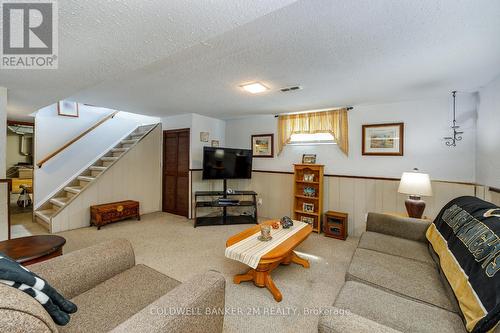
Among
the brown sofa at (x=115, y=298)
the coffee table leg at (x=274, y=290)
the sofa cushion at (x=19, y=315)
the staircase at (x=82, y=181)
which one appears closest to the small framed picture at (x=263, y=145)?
the staircase at (x=82, y=181)

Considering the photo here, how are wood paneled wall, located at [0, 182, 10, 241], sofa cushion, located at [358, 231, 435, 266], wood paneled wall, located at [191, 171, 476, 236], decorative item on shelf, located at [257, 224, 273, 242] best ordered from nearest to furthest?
sofa cushion, located at [358, 231, 435, 266] < decorative item on shelf, located at [257, 224, 273, 242] < wood paneled wall, located at [0, 182, 10, 241] < wood paneled wall, located at [191, 171, 476, 236]

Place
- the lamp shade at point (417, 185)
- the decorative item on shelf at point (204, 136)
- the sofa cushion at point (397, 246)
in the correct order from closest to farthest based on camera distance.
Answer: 1. the sofa cushion at point (397, 246)
2. the lamp shade at point (417, 185)
3. the decorative item on shelf at point (204, 136)

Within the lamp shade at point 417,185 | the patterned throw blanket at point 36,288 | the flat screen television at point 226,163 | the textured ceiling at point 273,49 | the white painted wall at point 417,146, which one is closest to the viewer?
the patterned throw blanket at point 36,288

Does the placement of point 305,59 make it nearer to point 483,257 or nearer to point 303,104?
point 303,104

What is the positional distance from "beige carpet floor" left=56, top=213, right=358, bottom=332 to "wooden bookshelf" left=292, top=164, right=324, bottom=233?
361 millimetres

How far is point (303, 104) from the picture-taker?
11.8 ft

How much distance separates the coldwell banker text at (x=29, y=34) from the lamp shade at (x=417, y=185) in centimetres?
355

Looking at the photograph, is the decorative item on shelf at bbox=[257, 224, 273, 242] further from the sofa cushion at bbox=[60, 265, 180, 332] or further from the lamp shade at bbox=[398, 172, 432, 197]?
the lamp shade at bbox=[398, 172, 432, 197]

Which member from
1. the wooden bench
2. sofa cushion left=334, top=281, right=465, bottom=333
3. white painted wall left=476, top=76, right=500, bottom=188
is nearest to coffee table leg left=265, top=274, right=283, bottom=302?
sofa cushion left=334, top=281, right=465, bottom=333

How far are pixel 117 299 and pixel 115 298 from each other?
19mm

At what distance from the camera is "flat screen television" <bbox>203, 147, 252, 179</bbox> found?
418 centimetres

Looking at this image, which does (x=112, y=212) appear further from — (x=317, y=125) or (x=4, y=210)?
(x=317, y=125)

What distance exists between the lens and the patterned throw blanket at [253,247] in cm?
194

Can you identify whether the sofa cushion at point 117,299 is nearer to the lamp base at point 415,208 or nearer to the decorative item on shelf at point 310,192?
the lamp base at point 415,208
